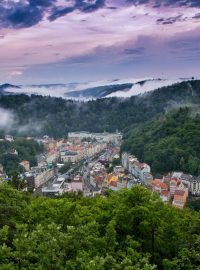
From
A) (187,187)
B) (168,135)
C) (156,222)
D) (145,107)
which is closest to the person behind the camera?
(156,222)

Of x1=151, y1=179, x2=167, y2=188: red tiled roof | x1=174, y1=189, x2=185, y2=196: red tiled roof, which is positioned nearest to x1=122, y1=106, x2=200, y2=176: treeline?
x1=151, y1=179, x2=167, y2=188: red tiled roof

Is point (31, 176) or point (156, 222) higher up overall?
point (156, 222)

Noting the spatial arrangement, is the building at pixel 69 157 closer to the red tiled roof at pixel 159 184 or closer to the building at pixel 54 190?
the building at pixel 54 190

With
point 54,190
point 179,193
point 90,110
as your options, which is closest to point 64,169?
point 54,190

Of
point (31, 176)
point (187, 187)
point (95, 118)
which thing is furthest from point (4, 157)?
point (95, 118)

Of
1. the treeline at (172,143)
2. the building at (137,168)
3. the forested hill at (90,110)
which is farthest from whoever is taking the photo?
the forested hill at (90,110)

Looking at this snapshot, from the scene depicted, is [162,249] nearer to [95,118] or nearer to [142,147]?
[142,147]

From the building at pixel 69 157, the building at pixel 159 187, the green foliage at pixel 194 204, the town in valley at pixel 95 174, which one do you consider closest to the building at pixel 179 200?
the town in valley at pixel 95 174
